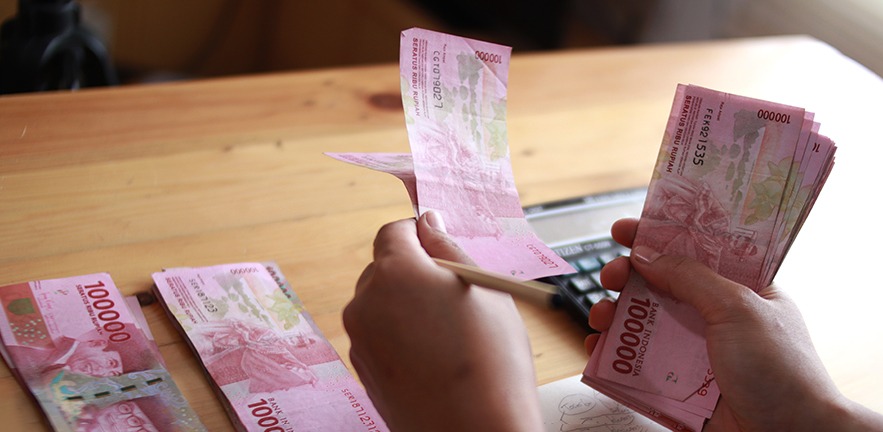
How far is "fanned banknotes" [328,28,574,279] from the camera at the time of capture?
922mm

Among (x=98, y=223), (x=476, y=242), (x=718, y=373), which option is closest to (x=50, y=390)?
(x=98, y=223)

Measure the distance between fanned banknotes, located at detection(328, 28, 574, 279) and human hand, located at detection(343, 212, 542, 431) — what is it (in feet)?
0.39

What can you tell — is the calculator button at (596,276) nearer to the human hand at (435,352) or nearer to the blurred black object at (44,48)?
the human hand at (435,352)

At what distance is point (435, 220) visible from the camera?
2.90 ft

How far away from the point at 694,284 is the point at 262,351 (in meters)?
0.42

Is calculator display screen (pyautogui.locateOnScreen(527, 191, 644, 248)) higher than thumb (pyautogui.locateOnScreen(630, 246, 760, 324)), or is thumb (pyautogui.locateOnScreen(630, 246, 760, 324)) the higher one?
thumb (pyautogui.locateOnScreen(630, 246, 760, 324))

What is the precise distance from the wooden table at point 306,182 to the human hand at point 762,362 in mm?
169

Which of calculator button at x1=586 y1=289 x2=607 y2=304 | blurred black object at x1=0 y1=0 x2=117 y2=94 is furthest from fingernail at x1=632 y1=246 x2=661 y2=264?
blurred black object at x1=0 y1=0 x2=117 y2=94

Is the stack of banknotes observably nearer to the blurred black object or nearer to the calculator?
the calculator

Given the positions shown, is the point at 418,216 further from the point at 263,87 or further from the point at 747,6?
the point at 747,6

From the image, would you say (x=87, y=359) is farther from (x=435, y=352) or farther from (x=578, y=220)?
(x=578, y=220)

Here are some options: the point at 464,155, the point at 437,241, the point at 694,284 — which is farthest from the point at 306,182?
the point at 694,284

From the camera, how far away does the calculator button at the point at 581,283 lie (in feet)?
3.50

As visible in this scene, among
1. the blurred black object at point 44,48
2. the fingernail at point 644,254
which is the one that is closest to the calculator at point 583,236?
the fingernail at point 644,254
